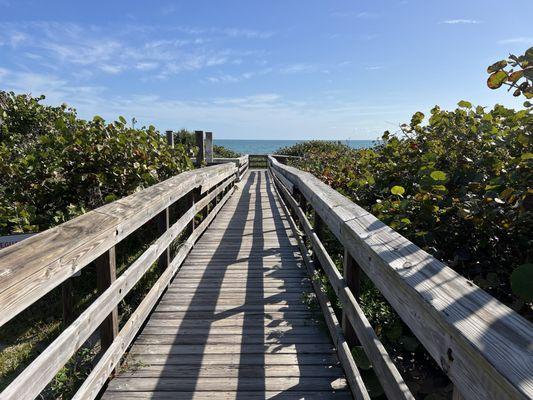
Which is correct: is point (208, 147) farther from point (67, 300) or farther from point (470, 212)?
point (470, 212)

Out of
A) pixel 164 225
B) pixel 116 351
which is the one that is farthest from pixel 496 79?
pixel 164 225

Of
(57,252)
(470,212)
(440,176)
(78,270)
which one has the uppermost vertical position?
(440,176)

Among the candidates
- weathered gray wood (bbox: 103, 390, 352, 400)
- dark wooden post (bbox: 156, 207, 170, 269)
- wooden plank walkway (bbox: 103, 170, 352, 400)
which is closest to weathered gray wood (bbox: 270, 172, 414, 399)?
weathered gray wood (bbox: 103, 390, 352, 400)

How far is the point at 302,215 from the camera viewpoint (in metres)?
5.41

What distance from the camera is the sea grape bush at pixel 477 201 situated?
2166 mm

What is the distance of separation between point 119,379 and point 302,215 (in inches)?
127

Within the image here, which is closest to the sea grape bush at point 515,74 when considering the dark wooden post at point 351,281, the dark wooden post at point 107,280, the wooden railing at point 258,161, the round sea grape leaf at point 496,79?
the round sea grape leaf at point 496,79

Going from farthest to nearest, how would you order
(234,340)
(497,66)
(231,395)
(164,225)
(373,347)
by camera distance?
(164,225)
(234,340)
(231,395)
(373,347)
(497,66)

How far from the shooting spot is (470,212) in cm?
238

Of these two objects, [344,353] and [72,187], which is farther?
[72,187]

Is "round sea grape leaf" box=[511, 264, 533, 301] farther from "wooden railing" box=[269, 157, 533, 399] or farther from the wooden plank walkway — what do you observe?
the wooden plank walkway

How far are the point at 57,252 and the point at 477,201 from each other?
7.29 ft

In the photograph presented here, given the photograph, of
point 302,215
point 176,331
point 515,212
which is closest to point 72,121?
point 302,215

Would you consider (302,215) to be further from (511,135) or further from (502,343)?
(502,343)
